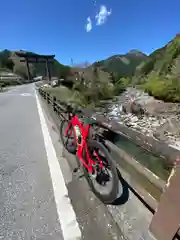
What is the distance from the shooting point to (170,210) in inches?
51.9

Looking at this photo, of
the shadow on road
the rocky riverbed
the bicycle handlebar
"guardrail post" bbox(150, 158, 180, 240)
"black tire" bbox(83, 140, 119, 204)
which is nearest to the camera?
"guardrail post" bbox(150, 158, 180, 240)

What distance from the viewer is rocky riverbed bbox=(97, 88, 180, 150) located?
13834mm

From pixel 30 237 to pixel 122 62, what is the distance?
103m

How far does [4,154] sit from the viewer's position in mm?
4109

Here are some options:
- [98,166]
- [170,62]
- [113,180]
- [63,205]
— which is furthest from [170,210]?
[170,62]

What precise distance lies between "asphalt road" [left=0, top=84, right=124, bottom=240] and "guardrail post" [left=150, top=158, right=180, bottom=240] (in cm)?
61

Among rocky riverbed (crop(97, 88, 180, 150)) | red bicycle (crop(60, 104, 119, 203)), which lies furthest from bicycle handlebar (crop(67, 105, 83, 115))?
rocky riverbed (crop(97, 88, 180, 150))

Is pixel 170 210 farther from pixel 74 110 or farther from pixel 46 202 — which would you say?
pixel 74 110

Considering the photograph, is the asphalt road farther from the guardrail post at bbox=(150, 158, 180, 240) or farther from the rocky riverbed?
the rocky riverbed

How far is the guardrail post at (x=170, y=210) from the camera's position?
127cm

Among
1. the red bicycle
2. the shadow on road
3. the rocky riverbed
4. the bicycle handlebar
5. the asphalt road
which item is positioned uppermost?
the bicycle handlebar

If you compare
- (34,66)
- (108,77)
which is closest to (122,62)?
(34,66)

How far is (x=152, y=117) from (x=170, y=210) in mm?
17072

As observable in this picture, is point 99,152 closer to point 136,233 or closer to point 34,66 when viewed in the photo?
point 136,233
